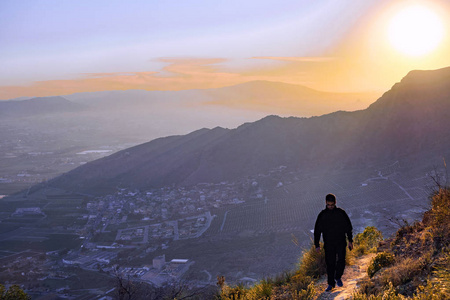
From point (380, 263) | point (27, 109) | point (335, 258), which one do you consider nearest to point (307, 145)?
point (380, 263)

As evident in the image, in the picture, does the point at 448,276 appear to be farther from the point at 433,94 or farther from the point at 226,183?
the point at 433,94

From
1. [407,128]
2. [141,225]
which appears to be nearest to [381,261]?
[141,225]

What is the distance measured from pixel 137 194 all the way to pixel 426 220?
32293 millimetres

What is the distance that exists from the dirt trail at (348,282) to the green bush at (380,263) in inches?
10.7

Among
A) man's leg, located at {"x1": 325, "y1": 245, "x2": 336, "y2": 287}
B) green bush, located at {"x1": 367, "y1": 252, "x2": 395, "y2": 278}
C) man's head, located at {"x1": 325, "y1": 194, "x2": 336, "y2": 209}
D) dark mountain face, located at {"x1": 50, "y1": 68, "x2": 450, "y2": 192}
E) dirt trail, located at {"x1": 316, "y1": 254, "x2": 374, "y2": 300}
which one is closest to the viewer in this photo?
dirt trail, located at {"x1": 316, "y1": 254, "x2": 374, "y2": 300}

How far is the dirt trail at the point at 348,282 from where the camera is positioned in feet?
17.4

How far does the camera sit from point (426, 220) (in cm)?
713

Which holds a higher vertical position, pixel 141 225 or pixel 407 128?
pixel 407 128

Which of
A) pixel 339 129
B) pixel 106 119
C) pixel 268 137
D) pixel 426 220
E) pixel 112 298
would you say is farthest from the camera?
pixel 106 119

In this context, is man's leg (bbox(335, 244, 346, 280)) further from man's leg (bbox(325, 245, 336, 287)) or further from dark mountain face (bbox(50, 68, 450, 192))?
dark mountain face (bbox(50, 68, 450, 192))

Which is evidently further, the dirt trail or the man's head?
the man's head

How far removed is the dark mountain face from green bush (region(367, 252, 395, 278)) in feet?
88.2

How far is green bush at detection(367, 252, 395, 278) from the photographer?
230 inches

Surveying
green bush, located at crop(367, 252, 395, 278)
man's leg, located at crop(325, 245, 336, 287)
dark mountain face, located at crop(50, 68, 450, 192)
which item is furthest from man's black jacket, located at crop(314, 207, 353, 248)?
dark mountain face, located at crop(50, 68, 450, 192)
